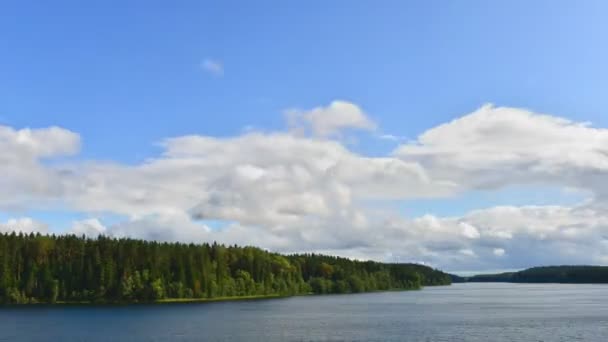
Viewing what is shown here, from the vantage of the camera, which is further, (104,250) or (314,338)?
(104,250)

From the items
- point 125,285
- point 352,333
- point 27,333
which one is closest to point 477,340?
point 352,333

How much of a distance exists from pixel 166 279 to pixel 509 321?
101m

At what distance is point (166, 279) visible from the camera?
199 m

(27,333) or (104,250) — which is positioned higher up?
(104,250)

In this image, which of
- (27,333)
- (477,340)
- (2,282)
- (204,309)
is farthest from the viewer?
(2,282)

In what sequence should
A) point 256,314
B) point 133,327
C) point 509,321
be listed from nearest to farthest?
point 133,327 → point 509,321 → point 256,314

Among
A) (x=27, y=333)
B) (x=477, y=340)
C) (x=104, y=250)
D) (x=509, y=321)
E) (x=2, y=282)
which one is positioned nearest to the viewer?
(x=477, y=340)

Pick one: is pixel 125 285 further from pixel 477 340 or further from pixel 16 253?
pixel 477 340

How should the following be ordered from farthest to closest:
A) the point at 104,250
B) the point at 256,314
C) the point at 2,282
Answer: the point at 104,250
the point at 2,282
the point at 256,314

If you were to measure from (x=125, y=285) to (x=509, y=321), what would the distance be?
334ft

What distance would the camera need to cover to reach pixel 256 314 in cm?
15475

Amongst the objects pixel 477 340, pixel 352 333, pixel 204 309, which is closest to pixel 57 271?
pixel 204 309

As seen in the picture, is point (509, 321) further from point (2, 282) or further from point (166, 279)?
point (2, 282)

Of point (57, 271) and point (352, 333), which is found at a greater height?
point (57, 271)
